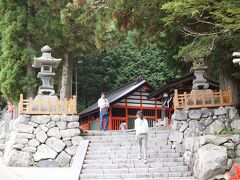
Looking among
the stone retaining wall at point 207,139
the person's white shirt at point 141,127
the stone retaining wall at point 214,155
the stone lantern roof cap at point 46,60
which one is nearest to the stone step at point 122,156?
the stone retaining wall at point 207,139

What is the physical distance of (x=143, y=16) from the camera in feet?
40.3

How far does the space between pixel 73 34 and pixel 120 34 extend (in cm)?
422

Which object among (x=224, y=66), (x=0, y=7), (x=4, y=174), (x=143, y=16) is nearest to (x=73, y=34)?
(x=0, y=7)

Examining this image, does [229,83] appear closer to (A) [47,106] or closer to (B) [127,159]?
(B) [127,159]

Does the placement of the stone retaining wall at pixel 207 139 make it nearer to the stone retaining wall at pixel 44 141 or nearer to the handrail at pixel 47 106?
the stone retaining wall at pixel 44 141

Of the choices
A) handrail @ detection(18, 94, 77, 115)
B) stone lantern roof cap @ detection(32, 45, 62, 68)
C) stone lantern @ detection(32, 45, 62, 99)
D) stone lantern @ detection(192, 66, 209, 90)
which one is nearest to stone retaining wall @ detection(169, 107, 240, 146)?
stone lantern @ detection(192, 66, 209, 90)

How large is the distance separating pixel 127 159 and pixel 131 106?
40.1 ft

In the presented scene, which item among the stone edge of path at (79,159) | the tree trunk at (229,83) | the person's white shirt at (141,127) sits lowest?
the stone edge of path at (79,159)

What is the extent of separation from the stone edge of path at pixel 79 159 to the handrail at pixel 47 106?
1.40 meters

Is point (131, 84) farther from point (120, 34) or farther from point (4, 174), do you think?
point (4, 174)

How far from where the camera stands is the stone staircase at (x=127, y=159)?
9.43 metres

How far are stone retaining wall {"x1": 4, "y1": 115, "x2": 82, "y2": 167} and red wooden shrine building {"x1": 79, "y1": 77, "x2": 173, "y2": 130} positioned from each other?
9087 mm

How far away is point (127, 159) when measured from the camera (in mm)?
10320

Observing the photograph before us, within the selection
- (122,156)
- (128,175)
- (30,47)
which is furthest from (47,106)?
(30,47)
